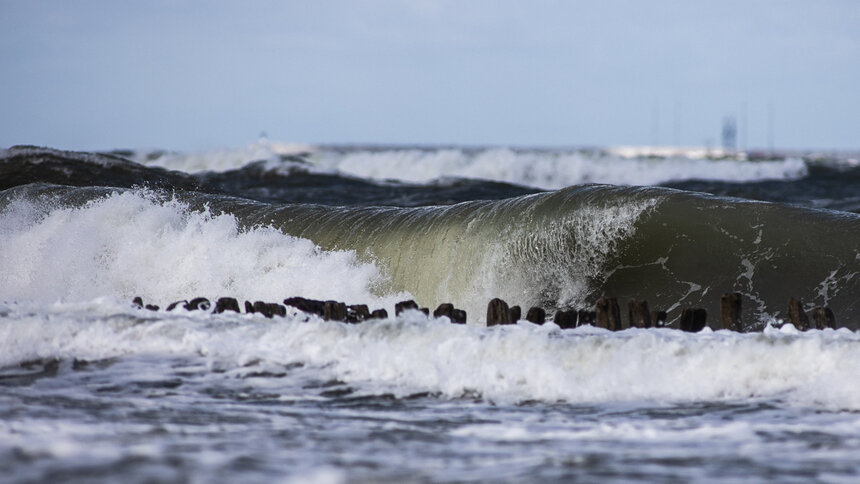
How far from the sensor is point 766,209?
7156 mm

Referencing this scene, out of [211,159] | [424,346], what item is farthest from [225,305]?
[211,159]

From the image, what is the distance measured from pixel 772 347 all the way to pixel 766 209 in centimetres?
276

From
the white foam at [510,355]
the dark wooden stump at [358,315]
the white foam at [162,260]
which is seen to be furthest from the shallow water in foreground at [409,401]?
the white foam at [162,260]

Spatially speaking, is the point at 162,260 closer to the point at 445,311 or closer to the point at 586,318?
the point at 445,311

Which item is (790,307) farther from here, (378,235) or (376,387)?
(378,235)

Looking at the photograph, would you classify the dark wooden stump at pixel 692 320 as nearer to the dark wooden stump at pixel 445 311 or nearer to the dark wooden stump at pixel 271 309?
the dark wooden stump at pixel 445 311

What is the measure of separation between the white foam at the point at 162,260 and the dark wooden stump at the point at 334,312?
2168mm

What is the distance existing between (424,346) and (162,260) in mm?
4260

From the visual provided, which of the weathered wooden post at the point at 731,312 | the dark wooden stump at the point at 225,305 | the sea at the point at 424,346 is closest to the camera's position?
the sea at the point at 424,346

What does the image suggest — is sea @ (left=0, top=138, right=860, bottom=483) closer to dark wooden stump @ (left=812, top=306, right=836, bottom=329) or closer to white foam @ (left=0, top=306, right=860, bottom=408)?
white foam @ (left=0, top=306, right=860, bottom=408)

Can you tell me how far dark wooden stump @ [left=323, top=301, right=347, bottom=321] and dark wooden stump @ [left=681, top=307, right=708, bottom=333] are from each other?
1.78 metres

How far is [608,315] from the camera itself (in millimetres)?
5250

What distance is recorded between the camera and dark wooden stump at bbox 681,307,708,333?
5.16 metres

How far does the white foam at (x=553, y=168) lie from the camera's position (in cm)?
2681
